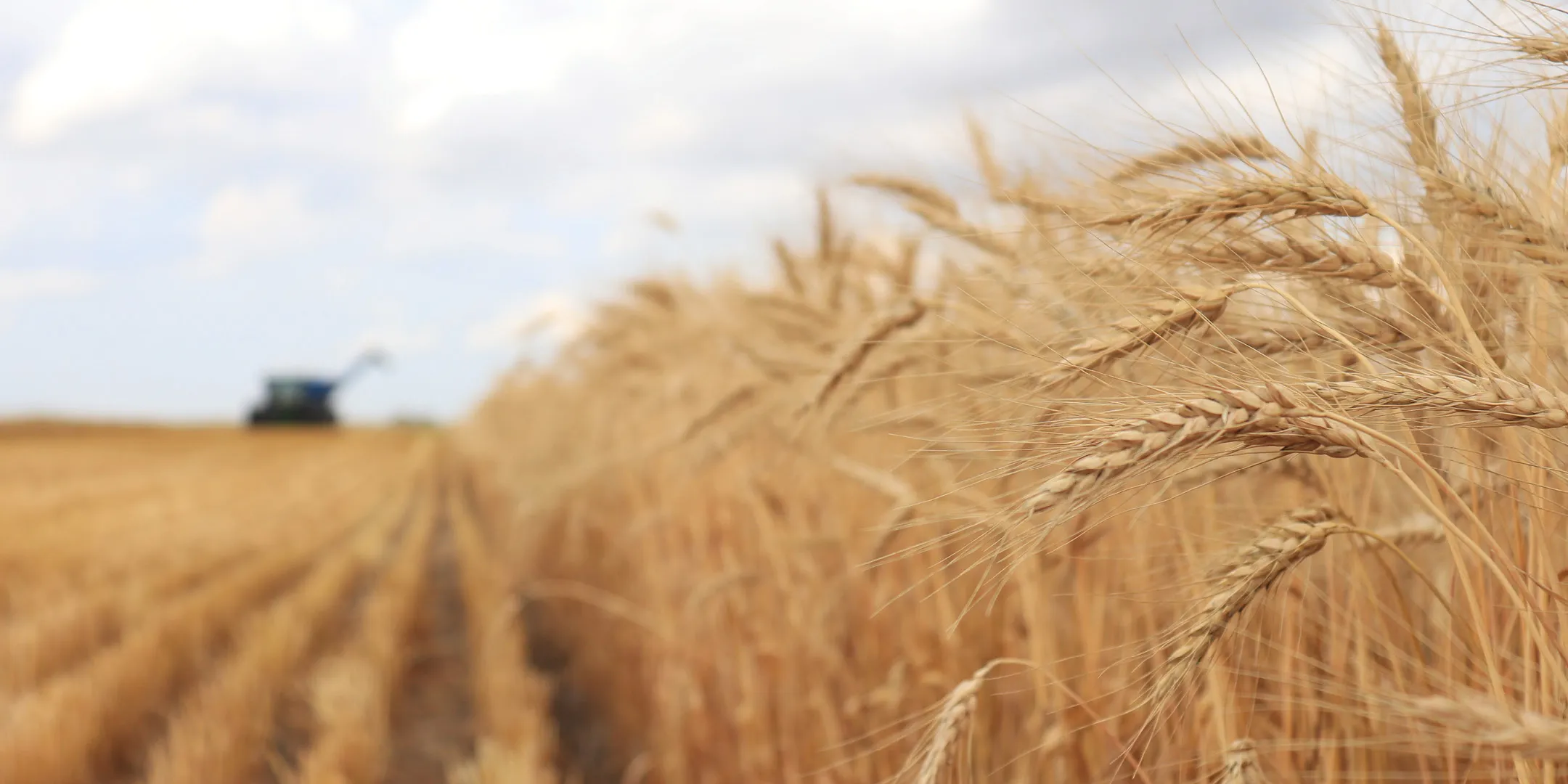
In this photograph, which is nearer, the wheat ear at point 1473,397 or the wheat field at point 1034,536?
the wheat ear at point 1473,397

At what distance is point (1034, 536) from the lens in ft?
2.80

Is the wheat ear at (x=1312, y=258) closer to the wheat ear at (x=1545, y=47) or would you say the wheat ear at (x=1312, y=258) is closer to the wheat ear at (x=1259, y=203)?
the wheat ear at (x=1259, y=203)

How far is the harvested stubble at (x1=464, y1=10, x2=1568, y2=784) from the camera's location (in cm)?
80

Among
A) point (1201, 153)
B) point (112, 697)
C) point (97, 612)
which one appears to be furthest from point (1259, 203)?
point (97, 612)

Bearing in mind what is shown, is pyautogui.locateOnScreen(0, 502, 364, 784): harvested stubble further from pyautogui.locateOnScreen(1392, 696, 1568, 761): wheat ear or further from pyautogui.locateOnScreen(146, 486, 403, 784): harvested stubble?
pyautogui.locateOnScreen(1392, 696, 1568, 761): wheat ear

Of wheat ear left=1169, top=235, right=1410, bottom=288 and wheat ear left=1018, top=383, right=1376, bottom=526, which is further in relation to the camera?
wheat ear left=1169, top=235, right=1410, bottom=288

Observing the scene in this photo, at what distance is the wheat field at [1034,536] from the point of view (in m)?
0.84

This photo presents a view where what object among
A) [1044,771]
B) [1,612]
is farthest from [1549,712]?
[1,612]

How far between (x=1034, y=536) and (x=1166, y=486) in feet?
0.53

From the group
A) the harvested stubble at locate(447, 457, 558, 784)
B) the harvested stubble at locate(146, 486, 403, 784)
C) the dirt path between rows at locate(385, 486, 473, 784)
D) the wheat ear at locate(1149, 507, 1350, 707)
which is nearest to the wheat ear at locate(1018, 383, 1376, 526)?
the wheat ear at locate(1149, 507, 1350, 707)

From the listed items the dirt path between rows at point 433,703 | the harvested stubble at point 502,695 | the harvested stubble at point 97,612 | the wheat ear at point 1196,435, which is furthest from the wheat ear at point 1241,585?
the harvested stubble at point 97,612

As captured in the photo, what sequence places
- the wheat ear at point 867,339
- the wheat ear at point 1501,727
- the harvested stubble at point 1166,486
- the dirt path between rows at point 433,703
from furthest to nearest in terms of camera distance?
the dirt path between rows at point 433,703, the wheat ear at point 867,339, the harvested stubble at point 1166,486, the wheat ear at point 1501,727

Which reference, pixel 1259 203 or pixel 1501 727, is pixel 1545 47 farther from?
pixel 1501 727

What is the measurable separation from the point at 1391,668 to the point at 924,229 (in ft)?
3.20
